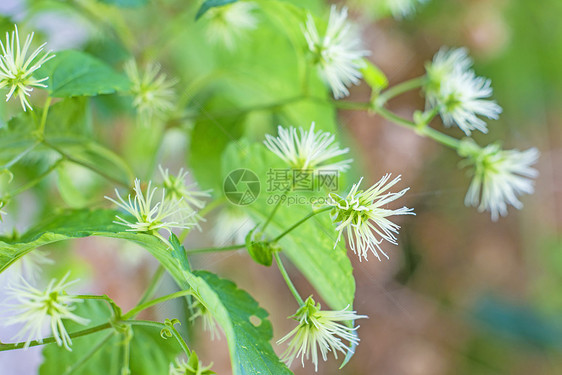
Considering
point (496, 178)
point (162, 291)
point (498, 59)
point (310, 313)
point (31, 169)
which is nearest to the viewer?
point (310, 313)

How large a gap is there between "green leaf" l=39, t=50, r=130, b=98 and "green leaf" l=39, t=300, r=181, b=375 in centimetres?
14

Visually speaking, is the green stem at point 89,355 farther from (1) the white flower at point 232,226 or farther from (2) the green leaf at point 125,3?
(2) the green leaf at point 125,3

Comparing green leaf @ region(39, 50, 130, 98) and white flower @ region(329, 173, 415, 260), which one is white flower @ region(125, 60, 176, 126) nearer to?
→ green leaf @ region(39, 50, 130, 98)

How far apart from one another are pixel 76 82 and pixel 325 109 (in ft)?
0.68

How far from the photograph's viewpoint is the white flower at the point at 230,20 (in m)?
0.47

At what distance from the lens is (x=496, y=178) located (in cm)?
42

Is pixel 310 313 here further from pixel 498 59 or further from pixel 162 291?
pixel 498 59

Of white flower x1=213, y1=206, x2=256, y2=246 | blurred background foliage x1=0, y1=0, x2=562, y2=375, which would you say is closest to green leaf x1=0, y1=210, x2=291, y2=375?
white flower x1=213, y1=206, x2=256, y2=246

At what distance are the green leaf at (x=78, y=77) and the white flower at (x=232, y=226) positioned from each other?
6.2 inches

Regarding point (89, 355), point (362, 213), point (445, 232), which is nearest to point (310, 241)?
point (362, 213)

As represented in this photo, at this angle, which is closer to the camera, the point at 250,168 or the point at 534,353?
the point at 250,168

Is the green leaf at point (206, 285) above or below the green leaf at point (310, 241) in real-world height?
below

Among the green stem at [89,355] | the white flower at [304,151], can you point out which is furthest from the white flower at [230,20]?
the green stem at [89,355]

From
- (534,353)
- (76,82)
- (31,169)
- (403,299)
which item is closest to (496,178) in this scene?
(76,82)
